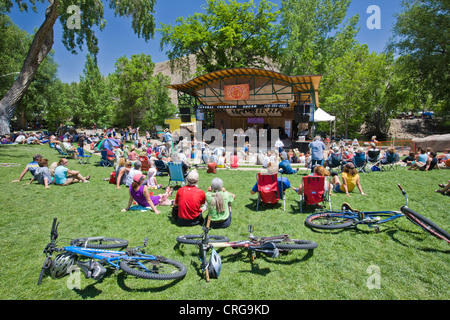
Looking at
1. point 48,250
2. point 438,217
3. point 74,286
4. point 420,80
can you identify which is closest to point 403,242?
point 438,217

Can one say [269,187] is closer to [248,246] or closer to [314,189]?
Result: [314,189]

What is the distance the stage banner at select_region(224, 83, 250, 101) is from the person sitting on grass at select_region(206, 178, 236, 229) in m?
16.8

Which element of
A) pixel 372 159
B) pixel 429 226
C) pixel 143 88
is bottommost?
pixel 429 226

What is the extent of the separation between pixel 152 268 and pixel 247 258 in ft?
4.46

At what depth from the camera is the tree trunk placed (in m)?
12.9

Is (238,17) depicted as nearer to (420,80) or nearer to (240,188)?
(420,80)

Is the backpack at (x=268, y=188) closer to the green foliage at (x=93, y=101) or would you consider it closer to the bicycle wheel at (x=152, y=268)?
the bicycle wheel at (x=152, y=268)

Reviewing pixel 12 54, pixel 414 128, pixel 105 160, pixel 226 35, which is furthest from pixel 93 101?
pixel 414 128

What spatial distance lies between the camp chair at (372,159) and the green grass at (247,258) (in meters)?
3.76

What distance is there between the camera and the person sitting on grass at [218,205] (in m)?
4.23

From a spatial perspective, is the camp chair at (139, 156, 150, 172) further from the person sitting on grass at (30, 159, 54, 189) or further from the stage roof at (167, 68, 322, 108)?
the stage roof at (167, 68, 322, 108)

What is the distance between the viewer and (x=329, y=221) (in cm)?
443

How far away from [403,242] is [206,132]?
20958mm

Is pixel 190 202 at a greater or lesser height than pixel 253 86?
lesser
